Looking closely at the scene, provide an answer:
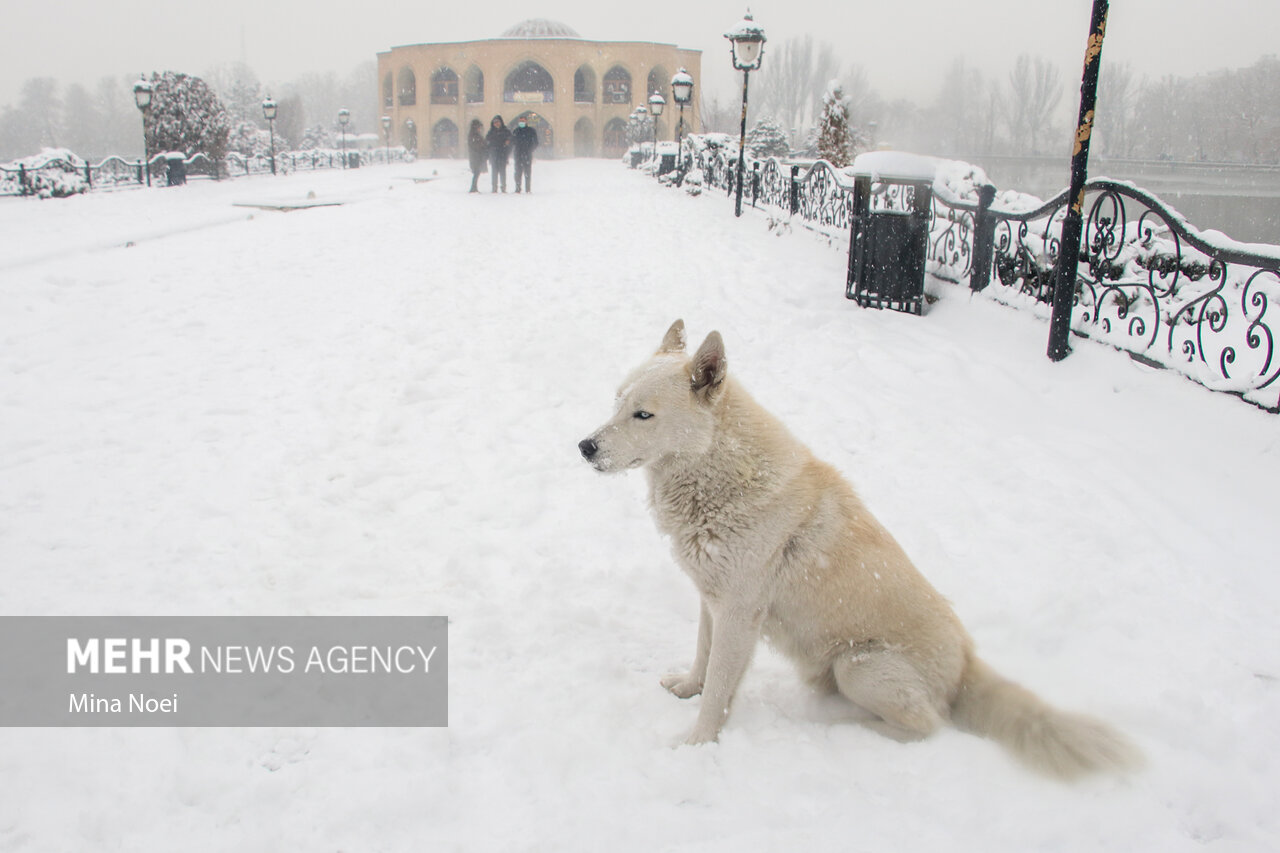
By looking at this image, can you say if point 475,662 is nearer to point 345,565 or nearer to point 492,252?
point 345,565

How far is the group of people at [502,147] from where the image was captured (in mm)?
19578

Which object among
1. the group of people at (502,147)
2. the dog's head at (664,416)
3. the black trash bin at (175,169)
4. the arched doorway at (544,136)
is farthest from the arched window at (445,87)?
the dog's head at (664,416)

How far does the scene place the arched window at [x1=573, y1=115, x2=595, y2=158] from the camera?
63656 millimetres

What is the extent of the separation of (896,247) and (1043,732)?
662 cm

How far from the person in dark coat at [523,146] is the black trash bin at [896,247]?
1354 cm

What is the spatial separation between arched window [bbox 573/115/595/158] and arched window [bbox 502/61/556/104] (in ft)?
10.6

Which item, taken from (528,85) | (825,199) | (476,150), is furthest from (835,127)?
(528,85)

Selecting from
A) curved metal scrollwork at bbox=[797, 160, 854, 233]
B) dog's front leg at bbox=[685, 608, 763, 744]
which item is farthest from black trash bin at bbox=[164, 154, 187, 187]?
dog's front leg at bbox=[685, 608, 763, 744]

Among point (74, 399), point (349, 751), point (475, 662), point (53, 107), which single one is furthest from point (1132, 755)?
point (53, 107)

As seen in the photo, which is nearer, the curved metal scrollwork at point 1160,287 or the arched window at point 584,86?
the curved metal scrollwork at point 1160,287

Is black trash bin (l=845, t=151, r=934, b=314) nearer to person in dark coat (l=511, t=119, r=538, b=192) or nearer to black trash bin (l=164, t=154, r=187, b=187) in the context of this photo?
person in dark coat (l=511, t=119, r=538, b=192)

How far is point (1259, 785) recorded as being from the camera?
7.86 feet

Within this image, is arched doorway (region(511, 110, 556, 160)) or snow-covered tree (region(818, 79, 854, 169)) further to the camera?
arched doorway (region(511, 110, 556, 160))

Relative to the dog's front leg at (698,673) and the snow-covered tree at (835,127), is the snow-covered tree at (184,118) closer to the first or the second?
the snow-covered tree at (835,127)
